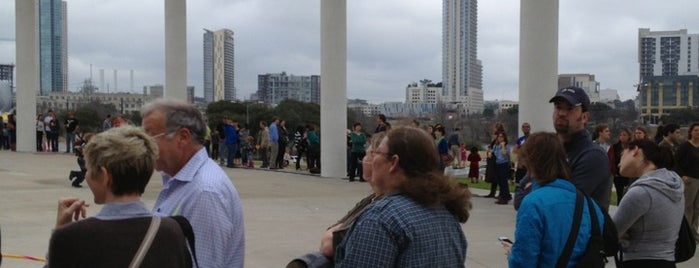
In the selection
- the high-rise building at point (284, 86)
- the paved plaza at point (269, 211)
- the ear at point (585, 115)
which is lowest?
the paved plaza at point (269, 211)

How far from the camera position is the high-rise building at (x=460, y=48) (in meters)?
121

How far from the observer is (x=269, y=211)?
12.5 metres

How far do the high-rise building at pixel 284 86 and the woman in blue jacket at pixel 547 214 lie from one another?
10417 cm

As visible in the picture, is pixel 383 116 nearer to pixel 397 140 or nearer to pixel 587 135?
pixel 587 135

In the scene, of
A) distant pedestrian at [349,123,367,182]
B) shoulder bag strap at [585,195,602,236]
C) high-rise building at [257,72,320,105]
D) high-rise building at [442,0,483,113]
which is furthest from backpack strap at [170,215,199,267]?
high-rise building at [442,0,483,113]

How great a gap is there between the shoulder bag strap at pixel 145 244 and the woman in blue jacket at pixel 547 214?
194 cm

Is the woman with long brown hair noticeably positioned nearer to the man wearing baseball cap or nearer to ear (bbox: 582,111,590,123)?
the man wearing baseball cap

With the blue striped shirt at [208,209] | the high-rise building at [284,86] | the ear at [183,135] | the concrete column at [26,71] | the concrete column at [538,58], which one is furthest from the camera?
the high-rise building at [284,86]

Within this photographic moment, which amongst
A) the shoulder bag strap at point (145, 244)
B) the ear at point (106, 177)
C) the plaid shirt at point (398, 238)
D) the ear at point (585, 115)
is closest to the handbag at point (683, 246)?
the ear at point (585, 115)

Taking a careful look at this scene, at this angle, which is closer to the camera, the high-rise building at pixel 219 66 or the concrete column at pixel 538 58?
the concrete column at pixel 538 58

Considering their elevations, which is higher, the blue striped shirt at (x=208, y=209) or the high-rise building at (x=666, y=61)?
the high-rise building at (x=666, y=61)

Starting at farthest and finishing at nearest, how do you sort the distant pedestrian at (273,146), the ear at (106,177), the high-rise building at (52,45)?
the high-rise building at (52,45)
the distant pedestrian at (273,146)
the ear at (106,177)

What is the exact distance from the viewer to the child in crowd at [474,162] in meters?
19.2

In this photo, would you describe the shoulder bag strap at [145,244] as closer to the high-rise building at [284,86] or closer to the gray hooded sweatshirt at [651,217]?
the gray hooded sweatshirt at [651,217]
